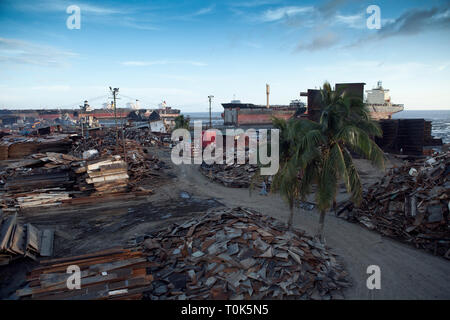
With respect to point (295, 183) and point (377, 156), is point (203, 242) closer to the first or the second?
point (295, 183)

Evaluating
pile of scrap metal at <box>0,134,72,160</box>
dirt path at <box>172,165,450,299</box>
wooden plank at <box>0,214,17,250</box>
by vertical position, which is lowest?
dirt path at <box>172,165,450,299</box>

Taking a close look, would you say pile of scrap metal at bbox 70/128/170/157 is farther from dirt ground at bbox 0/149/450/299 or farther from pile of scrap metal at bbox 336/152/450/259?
pile of scrap metal at bbox 336/152/450/259

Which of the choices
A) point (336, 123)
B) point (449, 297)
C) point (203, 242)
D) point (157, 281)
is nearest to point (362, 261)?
point (449, 297)

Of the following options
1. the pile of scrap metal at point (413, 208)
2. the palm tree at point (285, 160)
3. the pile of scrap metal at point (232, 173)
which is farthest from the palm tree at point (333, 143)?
the pile of scrap metal at point (232, 173)

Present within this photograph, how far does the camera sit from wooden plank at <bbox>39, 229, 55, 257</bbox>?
37.3ft

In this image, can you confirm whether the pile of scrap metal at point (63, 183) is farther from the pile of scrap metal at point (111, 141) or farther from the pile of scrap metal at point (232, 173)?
the pile of scrap metal at point (111, 141)

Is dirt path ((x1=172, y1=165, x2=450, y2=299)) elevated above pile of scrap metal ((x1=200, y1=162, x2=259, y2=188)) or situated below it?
below

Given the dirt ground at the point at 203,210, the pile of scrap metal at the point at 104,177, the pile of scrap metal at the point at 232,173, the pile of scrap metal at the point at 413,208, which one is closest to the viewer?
the dirt ground at the point at 203,210

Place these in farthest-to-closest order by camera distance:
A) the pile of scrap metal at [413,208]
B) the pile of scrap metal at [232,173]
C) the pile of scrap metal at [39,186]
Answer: the pile of scrap metal at [232,173], the pile of scrap metal at [39,186], the pile of scrap metal at [413,208]

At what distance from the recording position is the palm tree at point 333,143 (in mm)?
9328

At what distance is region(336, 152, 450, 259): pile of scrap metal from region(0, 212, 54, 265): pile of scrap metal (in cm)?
1551

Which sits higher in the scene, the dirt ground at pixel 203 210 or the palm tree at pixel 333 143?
the palm tree at pixel 333 143

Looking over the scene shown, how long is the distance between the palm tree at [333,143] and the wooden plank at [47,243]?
419 inches

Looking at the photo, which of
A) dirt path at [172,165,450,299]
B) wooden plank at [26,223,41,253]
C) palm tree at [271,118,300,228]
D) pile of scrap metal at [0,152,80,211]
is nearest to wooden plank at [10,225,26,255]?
wooden plank at [26,223,41,253]
